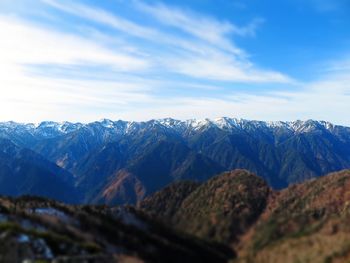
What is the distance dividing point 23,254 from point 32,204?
291 ft

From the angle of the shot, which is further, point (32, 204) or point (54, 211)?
point (32, 204)

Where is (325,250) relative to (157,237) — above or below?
above

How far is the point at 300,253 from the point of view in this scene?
15950 centimetres

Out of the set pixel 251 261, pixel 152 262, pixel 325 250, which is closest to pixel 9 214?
pixel 152 262

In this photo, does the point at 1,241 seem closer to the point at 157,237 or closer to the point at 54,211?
the point at 54,211

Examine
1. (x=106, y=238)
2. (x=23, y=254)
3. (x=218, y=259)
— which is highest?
(x=23, y=254)

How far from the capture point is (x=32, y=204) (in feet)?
605

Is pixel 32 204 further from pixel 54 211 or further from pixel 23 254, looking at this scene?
pixel 23 254

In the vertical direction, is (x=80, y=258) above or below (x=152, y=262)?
above

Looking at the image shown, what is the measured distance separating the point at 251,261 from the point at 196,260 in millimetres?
21432

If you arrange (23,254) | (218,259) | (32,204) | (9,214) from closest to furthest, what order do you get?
1. (23,254)
2. (9,214)
3. (32,204)
4. (218,259)

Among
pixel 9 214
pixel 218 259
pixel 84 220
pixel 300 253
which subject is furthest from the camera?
pixel 218 259

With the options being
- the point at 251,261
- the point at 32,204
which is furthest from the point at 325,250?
the point at 32,204

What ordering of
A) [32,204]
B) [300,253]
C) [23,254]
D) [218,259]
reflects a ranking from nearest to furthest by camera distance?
[23,254] → [300,253] → [32,204] → [218,259]
